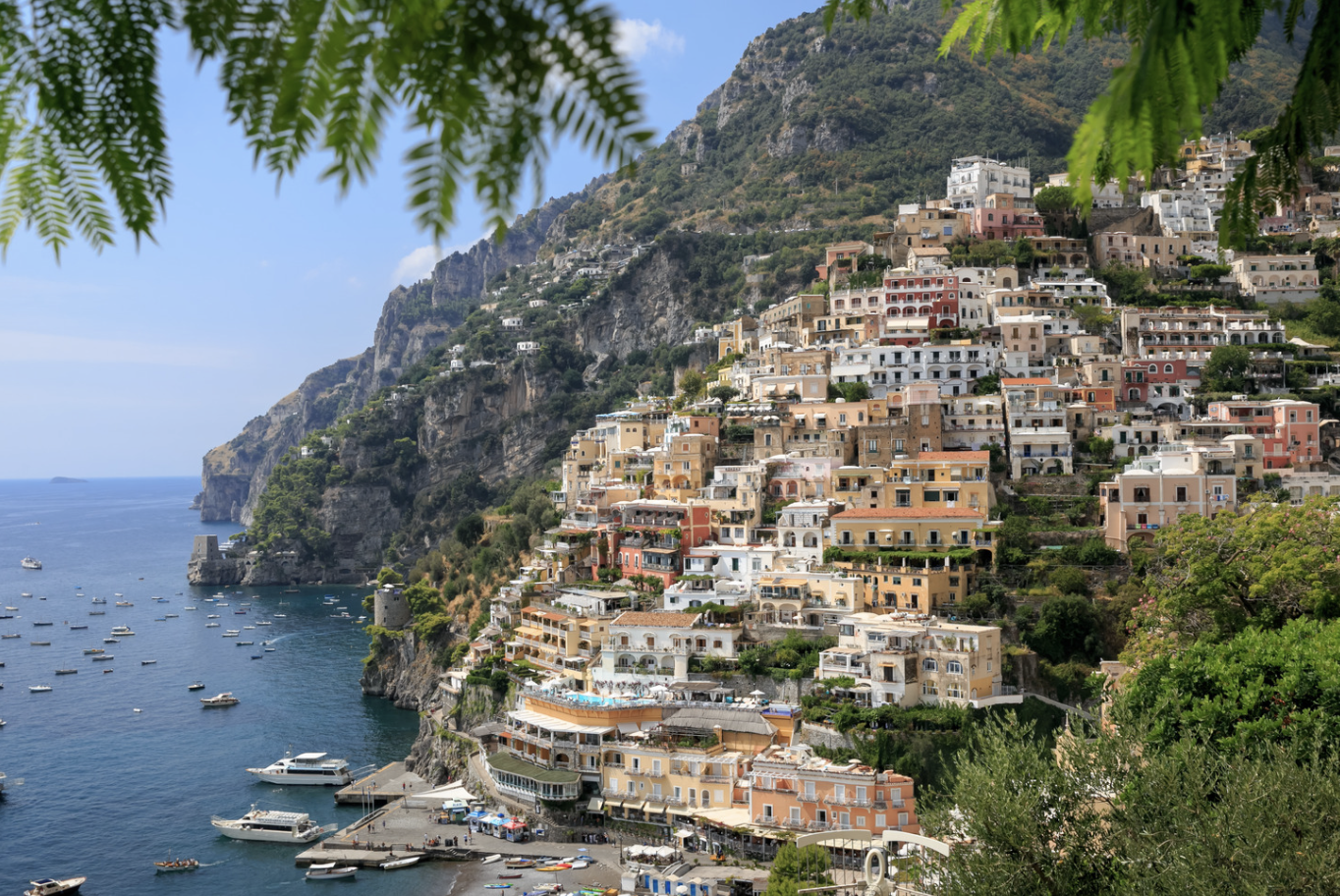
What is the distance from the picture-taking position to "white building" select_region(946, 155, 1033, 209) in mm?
53688

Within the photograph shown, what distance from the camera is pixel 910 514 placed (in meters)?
31.5

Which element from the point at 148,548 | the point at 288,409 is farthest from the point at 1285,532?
the point at 288,409

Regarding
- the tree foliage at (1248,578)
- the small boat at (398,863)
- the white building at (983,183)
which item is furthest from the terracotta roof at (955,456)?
the white building at (983,183)

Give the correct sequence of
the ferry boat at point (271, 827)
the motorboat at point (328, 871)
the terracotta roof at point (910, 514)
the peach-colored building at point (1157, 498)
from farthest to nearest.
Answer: the terracotta roof at point (910, 514) < the ferry boat at point (271, 827) < the peach-colored building at point (1157, 498) < the motorboat at point (328, 871)

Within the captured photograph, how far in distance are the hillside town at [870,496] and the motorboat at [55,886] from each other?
32.9 ft

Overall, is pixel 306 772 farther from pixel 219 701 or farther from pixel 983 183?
pixel 983 183

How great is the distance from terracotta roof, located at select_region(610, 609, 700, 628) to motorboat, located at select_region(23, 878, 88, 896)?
46.8ft

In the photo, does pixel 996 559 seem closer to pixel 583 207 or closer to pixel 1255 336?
pixel 1255 336

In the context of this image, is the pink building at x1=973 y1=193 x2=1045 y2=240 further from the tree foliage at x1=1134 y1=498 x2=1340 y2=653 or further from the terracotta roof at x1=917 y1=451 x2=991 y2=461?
the tree foliage at x1=1134 y1=498 x2=1340 y2=653

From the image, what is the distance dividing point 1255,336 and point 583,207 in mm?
72674

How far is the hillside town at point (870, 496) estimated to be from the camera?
2639 cm

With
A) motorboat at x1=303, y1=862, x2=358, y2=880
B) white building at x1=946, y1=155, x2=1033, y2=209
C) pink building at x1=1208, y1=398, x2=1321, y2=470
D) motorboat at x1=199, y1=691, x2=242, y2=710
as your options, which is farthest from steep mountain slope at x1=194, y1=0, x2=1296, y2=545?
motorboat at x1=303, y1=862, x2=358, y2=880

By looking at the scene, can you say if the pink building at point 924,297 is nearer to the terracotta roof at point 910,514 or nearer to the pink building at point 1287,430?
the pink building at point 1287,430

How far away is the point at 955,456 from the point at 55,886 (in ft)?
85.8
